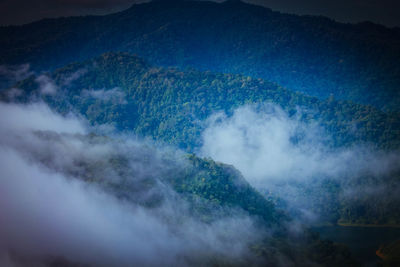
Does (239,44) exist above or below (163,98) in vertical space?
above

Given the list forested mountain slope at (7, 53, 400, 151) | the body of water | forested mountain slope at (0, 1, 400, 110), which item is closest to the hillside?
forested mountain slope at (7, 53, 400, 151)

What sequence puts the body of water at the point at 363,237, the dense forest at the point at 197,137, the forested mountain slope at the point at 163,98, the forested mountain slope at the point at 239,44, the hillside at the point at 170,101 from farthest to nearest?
1. the forested mountain slope at the point at 239,44
2. the forested mountain slope at the point at 163,98
3. the hillside at the point at 170,101
4. the body of water at the point at 363,237
5. the dense forest at the point at 197,137

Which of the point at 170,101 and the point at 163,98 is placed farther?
the point at 163,98

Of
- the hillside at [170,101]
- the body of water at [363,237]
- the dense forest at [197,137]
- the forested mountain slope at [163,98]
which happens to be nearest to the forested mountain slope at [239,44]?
the dense forest at [197,137]

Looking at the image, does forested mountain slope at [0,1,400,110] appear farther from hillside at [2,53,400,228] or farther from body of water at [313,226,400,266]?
body of water at [313,226,400,266]

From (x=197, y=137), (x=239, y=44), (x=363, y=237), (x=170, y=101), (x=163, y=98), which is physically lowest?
(x=363, y=237)


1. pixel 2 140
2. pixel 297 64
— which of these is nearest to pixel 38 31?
pixel 297 64

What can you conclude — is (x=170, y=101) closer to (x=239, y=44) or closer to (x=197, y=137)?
(x=197, y=137)

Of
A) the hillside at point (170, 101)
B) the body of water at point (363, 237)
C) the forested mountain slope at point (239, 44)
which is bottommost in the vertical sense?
the body of water at point (363, 237)

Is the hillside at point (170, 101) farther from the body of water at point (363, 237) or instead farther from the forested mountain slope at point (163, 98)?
the body of water at point (363, 237)

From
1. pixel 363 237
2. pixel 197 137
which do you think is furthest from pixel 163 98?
pixel 363 237
